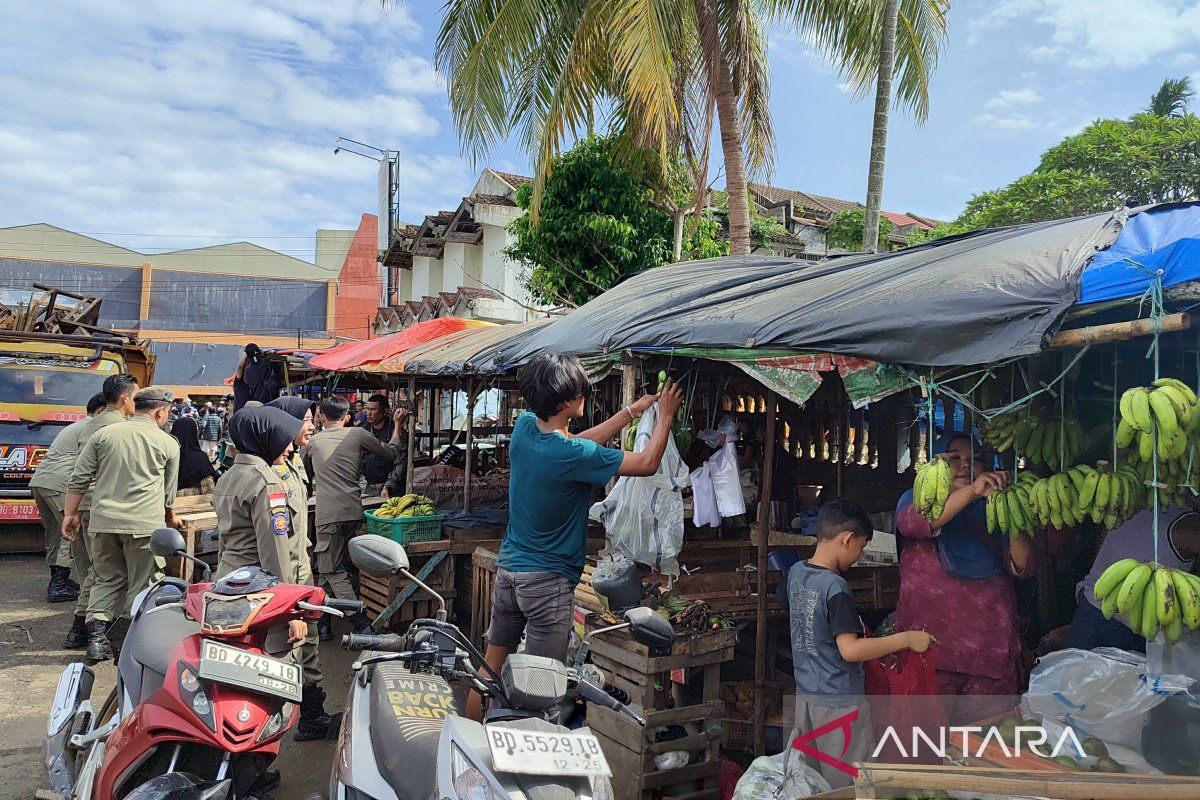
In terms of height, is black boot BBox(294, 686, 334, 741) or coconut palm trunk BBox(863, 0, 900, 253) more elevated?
coconut palm trunk BBox(863, 0, 900, 253)

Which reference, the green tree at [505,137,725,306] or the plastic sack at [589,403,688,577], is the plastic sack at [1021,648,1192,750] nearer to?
the plastic sack at [589,403,688,577]

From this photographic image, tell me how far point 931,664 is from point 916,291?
176cm

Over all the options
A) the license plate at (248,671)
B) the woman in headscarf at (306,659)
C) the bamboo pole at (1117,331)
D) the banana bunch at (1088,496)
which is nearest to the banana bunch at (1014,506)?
the banana bunch at (1088,496)

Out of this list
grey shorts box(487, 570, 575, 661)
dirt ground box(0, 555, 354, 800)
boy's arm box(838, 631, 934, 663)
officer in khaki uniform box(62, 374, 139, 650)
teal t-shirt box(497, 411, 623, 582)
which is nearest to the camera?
boy's arm box(838, 631, 934, 663)

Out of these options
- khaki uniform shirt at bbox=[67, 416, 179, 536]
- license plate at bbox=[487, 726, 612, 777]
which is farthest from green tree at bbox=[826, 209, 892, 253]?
license plate at bbox=[487, 726, 612, 777]

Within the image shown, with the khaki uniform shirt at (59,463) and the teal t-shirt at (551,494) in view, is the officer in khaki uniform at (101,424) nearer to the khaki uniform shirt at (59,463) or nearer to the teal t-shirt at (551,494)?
the khaki uniform shirt at (59,463)

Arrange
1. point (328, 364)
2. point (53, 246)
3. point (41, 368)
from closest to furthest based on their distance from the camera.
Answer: point (41, 368) < point (328, 364) < point (53, 246)

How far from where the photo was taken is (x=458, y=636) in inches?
100

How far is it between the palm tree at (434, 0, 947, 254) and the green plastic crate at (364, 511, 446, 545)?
4.33m

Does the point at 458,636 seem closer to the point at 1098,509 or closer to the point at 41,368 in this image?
the point at 1098,509

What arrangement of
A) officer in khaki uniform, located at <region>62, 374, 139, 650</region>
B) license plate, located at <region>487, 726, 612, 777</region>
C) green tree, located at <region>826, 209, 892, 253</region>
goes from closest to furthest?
license plate, located at <region>487, 726, 612, 777</region>, officer in khaki uniform, located at <region>62, 374, 139, 650</region>, green tree, located at <region>826, 209, 892, 253</region>

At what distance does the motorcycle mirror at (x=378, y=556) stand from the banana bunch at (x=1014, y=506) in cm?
222

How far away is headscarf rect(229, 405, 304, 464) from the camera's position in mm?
4320

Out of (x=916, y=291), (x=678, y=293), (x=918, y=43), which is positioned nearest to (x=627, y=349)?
(x=678, y=293)
